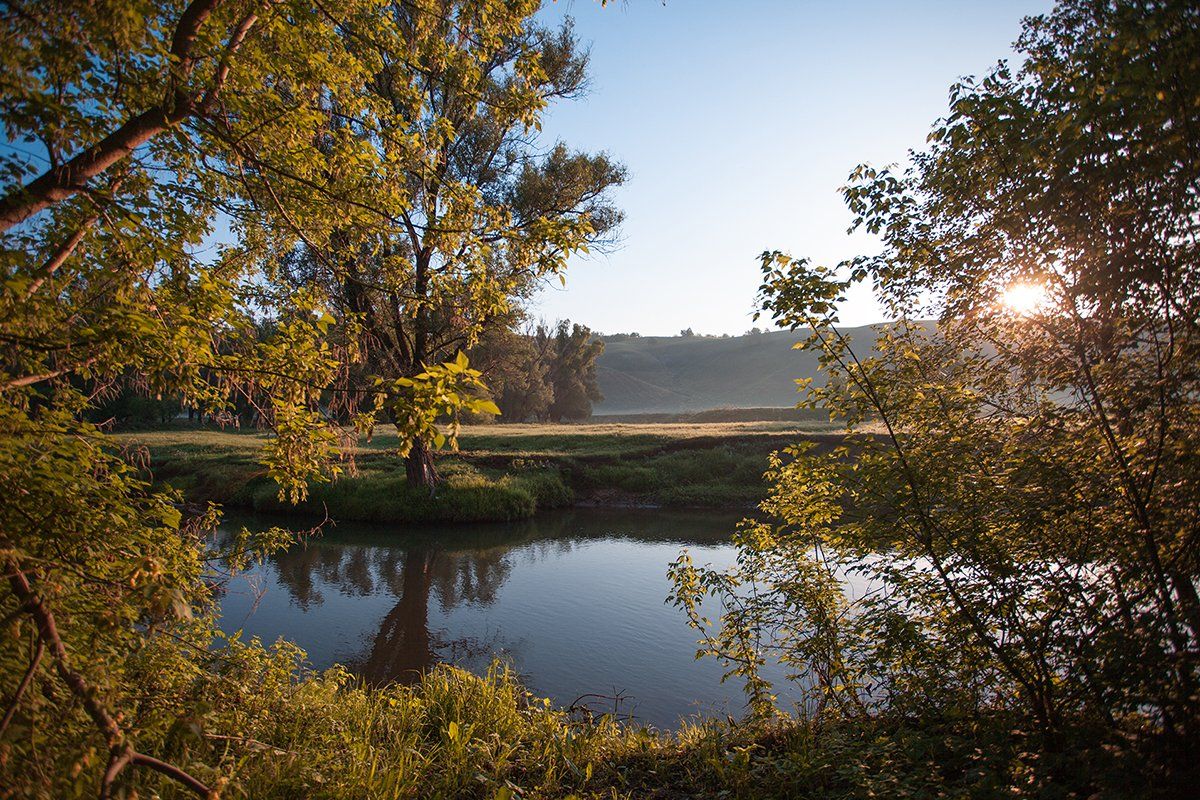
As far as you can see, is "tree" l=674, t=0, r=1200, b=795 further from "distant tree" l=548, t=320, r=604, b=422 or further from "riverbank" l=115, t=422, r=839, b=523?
"distant tree" l=548, t=320, r=604, b=422

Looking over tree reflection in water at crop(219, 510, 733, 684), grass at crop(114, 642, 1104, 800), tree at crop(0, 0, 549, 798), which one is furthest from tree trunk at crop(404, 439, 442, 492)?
tree at crop(0, 0, 549, 798)

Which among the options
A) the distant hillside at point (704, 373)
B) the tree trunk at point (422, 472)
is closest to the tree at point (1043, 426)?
the tree trunk at point (422, 472)

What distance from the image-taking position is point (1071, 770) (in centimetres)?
366

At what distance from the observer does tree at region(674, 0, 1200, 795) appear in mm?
3367

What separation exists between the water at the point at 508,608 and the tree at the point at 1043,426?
14.1 feet

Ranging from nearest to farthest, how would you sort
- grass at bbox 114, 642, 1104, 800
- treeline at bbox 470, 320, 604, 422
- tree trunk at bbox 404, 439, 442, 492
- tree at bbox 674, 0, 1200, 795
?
tree at bbox 674, 0, 1200, 795
grass at bbox 114, 642, 1104, 800
tree trunk at bbox 404, 439, 442, 492
treeline at bbox 470, 320, 604, 422

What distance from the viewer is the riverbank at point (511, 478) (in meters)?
22.1

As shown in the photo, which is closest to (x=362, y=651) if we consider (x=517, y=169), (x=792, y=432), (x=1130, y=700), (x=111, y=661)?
(x=111, y=661)

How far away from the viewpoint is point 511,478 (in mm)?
24812

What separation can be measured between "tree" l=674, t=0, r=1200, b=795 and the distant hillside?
122 meters

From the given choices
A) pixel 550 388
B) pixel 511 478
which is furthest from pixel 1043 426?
pixel 550 388

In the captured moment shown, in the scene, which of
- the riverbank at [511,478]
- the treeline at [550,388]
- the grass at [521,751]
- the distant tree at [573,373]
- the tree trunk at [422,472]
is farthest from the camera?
the distant tree at [573,373]

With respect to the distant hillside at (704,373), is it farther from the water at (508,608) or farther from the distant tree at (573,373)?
the water at (508,608)

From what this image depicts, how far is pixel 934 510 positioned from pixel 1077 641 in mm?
1186
